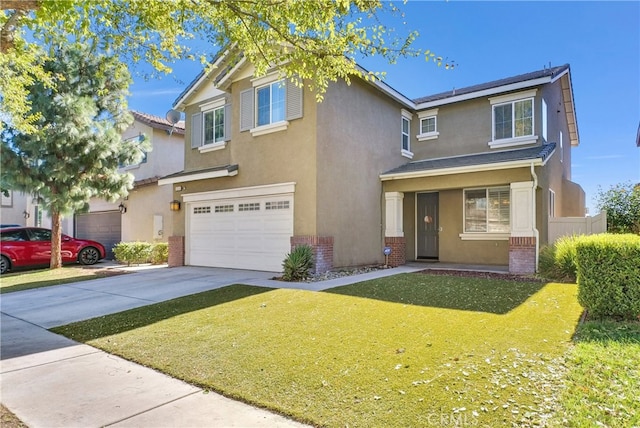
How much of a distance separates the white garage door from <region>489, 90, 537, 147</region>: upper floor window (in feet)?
26.7

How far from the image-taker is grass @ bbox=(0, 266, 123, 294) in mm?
11125

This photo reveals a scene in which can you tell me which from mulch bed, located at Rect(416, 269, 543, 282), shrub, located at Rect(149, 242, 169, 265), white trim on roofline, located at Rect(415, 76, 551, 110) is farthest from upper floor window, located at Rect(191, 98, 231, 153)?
mulch bed, located at Rect(416, 269, 543, 282)

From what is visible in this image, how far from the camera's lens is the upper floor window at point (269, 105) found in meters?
11.2

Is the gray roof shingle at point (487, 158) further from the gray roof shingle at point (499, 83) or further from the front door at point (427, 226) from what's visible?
the gray roof shingle at point (499, 83)

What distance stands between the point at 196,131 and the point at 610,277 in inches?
544

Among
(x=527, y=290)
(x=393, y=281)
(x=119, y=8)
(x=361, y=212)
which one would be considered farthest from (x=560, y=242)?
(x=119, y=8)

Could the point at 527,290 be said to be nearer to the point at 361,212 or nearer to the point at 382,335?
the point at 382,335

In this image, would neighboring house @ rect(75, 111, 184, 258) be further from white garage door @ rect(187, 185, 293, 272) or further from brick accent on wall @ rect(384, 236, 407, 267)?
brick accent on wall @ rect(384, 236, 407, 267)

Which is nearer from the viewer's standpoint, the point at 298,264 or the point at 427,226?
the point at 298,264

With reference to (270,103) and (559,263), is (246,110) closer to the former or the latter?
(270,103)

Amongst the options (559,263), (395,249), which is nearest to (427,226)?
(395,249)

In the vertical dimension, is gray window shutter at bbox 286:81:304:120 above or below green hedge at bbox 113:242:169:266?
above

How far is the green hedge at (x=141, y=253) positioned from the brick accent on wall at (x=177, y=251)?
5.50 feet

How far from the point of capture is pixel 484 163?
11.2 meters
